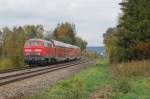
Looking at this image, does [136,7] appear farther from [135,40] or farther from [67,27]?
[67,27]

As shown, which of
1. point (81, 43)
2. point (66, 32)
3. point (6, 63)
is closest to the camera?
point (6, 63)

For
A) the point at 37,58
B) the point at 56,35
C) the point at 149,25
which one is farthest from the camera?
the point at 56,35

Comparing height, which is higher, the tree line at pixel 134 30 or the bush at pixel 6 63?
the tree line at pixel 134 30

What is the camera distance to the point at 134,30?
4428 cm

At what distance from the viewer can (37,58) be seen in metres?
49.5

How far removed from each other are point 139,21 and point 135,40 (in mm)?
1853

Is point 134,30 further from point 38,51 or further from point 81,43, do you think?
point 81,43

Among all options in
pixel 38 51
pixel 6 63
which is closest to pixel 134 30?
pixel 38 51

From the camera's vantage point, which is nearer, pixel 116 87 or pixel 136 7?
pixel 116 87

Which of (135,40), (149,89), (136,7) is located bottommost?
(149,89)

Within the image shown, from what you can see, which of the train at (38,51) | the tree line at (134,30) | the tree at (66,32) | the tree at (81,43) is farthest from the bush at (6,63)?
the tree at (81,43)

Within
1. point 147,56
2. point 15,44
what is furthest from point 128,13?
point 15,44

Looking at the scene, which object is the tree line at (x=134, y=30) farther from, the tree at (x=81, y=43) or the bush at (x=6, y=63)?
the tree at (x=81, y=43)

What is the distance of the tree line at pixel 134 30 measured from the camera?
43.5m
